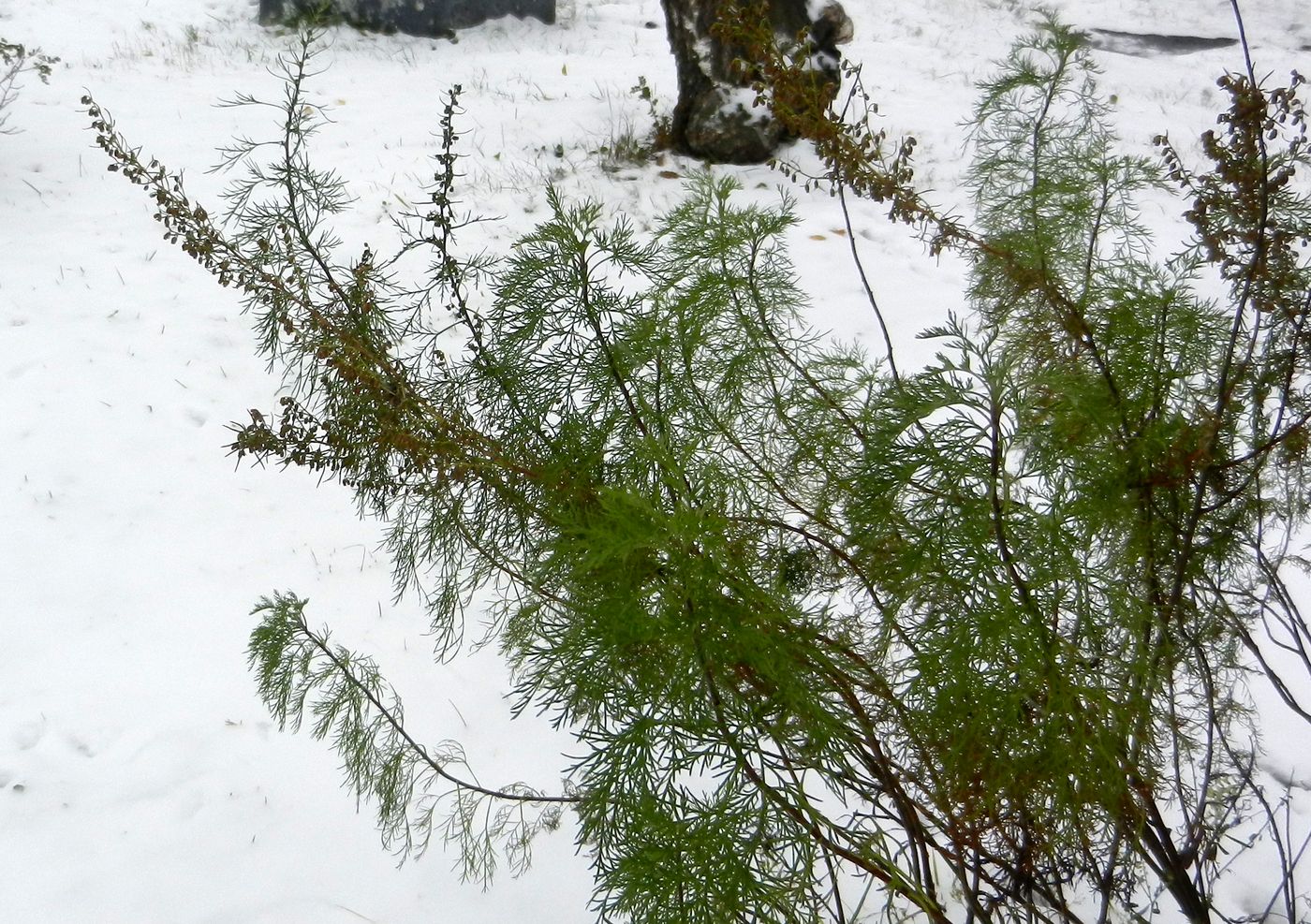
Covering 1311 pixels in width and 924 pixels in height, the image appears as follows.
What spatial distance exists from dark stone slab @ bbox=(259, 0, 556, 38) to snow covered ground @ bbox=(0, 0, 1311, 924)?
1.59ft

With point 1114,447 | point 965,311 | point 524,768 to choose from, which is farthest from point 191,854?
point 965,311

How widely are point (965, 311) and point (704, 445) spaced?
3269 millimetres

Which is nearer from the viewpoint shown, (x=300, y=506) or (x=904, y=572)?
(x=904, y=572)

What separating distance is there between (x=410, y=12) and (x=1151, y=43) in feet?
23.1

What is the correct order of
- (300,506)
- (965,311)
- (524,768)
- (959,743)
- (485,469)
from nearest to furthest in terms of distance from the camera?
1. (959,743)
2. (485,469)
3. (524,768)
4. (300,506)
5. (965,311)

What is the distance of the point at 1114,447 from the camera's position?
3.81 feet

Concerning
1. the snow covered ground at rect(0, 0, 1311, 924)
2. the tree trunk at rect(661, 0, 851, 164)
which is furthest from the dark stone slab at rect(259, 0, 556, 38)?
the tree trunk at rect(661, 0, 851, 164)

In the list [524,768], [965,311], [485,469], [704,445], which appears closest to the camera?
[485,469]

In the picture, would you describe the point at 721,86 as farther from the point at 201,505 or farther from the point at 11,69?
the point at 11,69

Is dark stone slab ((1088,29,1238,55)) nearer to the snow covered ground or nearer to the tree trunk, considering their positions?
the snow covered ground

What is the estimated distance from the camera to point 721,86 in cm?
516

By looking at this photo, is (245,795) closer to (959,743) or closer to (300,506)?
(300,506)

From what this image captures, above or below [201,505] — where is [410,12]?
above

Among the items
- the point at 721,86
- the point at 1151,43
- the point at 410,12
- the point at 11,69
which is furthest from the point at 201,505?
the point at 1151,43
